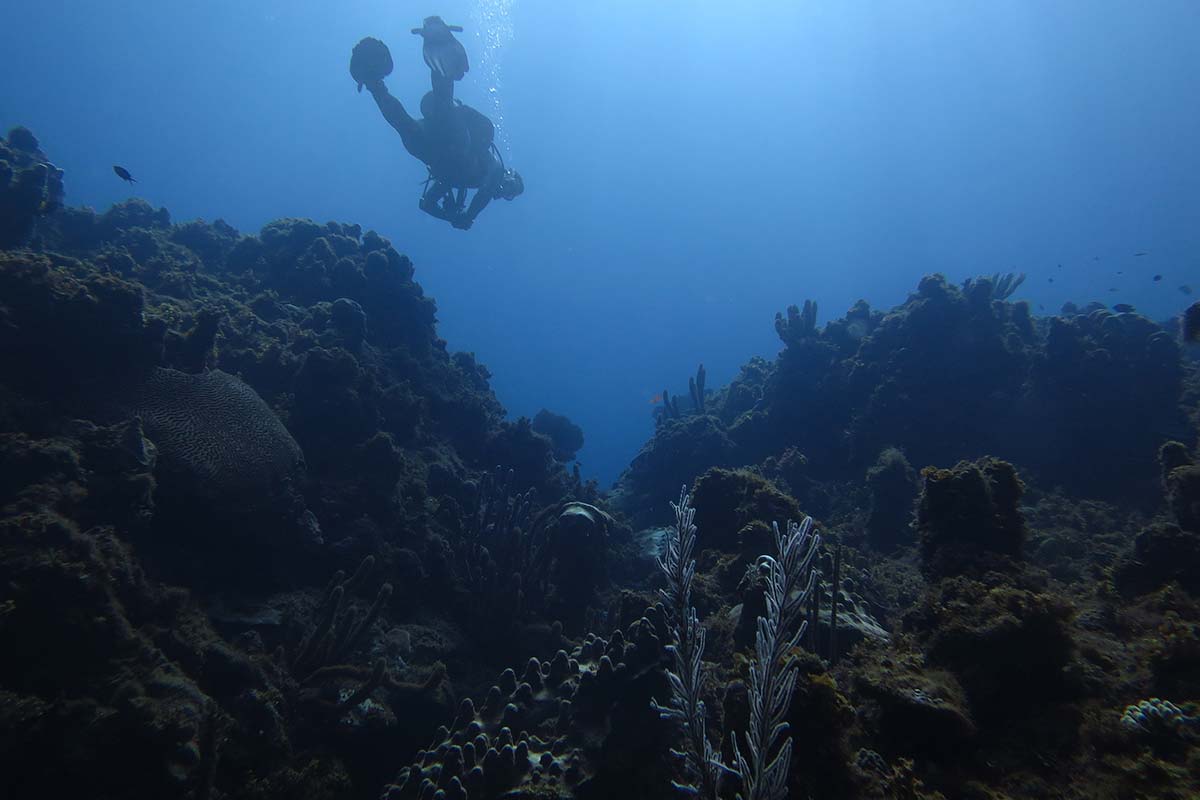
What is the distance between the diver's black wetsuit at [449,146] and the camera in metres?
20.0

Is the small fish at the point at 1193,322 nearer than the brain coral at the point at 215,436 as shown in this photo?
No

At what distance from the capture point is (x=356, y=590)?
8.05 metres

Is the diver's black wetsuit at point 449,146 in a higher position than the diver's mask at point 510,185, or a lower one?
lower

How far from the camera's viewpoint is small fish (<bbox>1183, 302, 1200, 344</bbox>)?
29.8 feet

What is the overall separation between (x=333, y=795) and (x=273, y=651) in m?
1.94

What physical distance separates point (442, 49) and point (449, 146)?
3117 mm

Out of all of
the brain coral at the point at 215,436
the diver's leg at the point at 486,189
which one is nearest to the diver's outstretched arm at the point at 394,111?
the diver's leg at the point at 486,189

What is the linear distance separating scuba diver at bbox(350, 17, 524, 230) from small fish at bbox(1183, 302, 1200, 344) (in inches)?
808

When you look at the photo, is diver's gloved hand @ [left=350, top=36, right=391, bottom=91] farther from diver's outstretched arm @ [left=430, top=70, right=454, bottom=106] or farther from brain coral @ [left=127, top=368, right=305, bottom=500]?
brain coral @ [left=127, top=368, right=305, bottom=500]

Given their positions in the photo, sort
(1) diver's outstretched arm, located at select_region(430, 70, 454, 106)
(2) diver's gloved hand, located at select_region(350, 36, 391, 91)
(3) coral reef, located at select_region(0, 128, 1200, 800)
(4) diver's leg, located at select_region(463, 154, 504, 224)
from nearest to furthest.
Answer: (3) coral reef, located at select_region(0, 128, 1200, 800) < (2) diver's gloved hand, located at select_region(350, 36, 391, 91) < (1) diver's outstretched arm, located at select_region(430, 70, 454, 106) < (4) diver's leg, located at select_region(463, 154, 504, 224)

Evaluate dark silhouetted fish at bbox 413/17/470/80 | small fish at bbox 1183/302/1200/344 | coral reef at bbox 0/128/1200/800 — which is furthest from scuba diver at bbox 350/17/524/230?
small fish at bbox 1183/302/1200/344

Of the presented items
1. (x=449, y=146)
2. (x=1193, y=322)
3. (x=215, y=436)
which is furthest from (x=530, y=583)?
(x=449, y=146)

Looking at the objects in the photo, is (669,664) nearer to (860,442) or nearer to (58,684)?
(58,684)

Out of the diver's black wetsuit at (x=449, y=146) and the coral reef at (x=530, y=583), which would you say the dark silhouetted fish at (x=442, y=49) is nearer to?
the diver's black wetsuit at (x=449, y=146)
